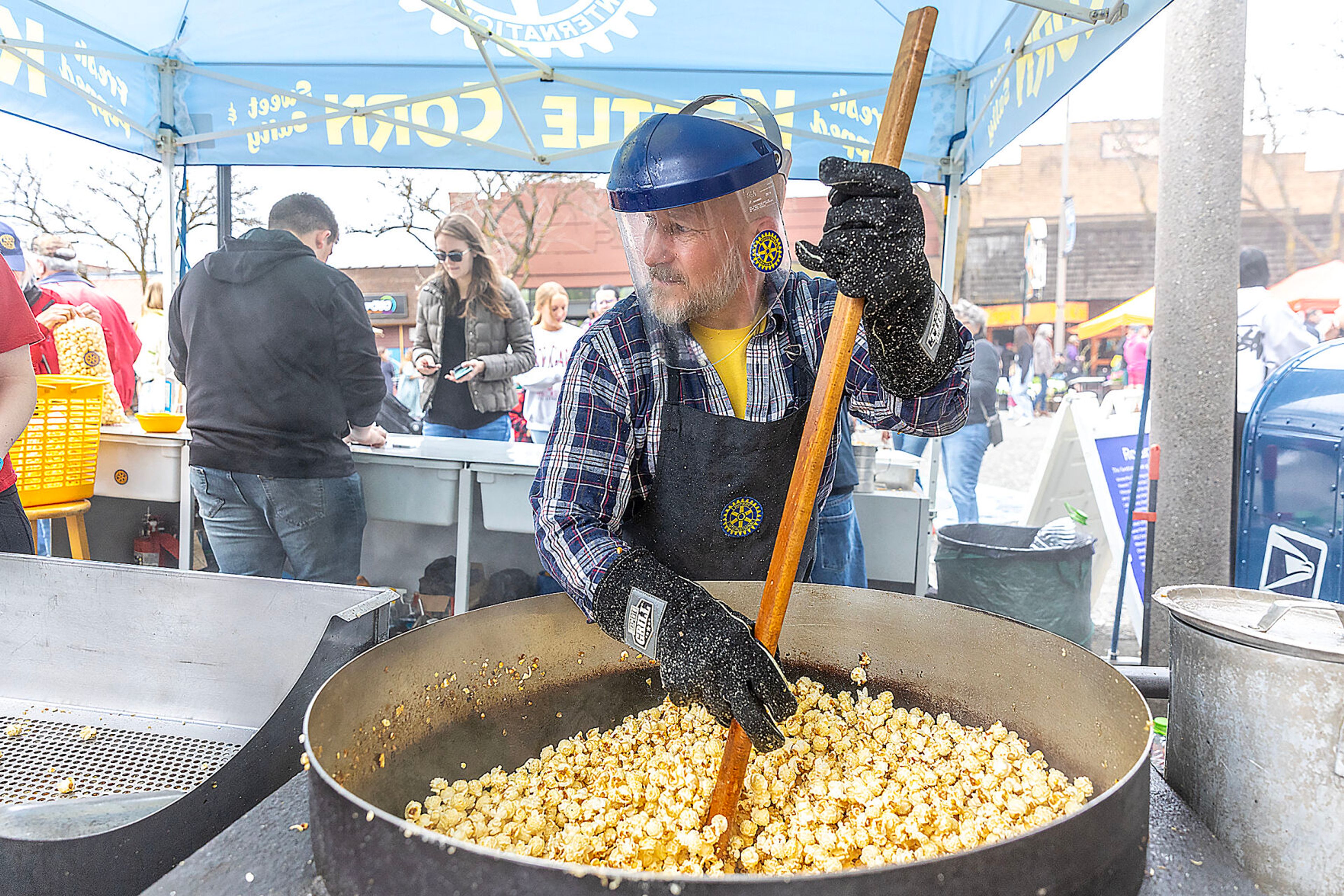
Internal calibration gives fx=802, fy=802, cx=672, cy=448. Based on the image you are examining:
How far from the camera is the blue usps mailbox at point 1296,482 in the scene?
2373mm

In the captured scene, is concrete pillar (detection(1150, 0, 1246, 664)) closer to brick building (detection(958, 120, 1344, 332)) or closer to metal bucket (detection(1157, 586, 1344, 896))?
metal bucket (detection(1157, 586, 1344, 896))

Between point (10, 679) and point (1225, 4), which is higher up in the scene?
point (1225, 4)

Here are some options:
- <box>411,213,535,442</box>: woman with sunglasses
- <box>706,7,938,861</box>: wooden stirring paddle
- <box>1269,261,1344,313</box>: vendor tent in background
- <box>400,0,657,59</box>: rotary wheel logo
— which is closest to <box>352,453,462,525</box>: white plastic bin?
<box>411,213,535,442</box>: woman with sunglasses

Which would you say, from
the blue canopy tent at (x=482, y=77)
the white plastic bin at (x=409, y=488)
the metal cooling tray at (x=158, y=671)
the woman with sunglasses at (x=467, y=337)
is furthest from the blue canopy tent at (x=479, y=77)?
the metal cooling tray at (x=158, y=671)

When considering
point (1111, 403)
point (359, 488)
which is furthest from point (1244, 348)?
point (359, 488)

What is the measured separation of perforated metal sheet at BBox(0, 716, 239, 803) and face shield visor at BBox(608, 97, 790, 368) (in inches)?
40.4

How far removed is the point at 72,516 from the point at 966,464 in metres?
5.49

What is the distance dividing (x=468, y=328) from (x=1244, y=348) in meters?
4.86

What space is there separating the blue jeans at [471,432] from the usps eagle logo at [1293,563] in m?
3.45

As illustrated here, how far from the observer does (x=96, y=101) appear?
12.5ft

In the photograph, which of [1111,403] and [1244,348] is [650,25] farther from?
[1244,348]

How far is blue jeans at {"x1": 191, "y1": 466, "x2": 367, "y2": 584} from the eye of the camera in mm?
2908

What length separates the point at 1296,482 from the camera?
8.29 ft

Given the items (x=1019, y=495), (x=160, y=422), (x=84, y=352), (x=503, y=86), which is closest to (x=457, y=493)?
(x=160, y=422)
